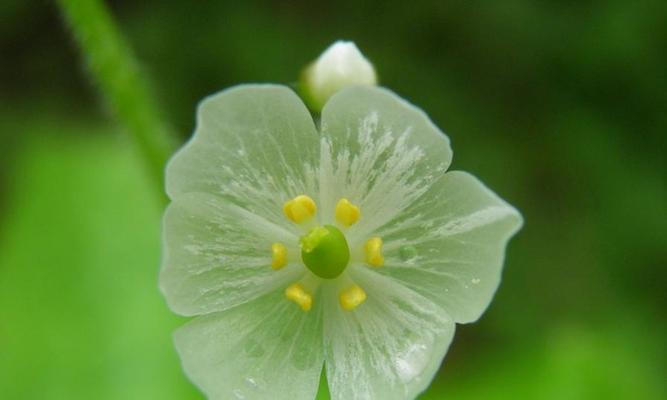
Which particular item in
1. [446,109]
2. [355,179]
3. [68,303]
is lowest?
[68,303]

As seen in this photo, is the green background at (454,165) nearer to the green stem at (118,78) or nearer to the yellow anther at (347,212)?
the green stem at (118,78)

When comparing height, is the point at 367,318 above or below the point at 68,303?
above

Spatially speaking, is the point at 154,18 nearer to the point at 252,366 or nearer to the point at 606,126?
the point at 606,126

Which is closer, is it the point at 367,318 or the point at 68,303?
the point at 367,318

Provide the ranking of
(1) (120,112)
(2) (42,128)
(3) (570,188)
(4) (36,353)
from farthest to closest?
(3) (570,188) → (2) (42,128) → (4) (36,353) → (1) (120,112)

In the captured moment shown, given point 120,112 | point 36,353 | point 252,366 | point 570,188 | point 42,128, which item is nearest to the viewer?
point 252,366

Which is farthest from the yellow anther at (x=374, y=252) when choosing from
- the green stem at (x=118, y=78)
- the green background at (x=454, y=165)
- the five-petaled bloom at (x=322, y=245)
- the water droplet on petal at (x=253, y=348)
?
the green background at (x=454, y=165)

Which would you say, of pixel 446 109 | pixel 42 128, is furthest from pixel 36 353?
pixel 446 109
